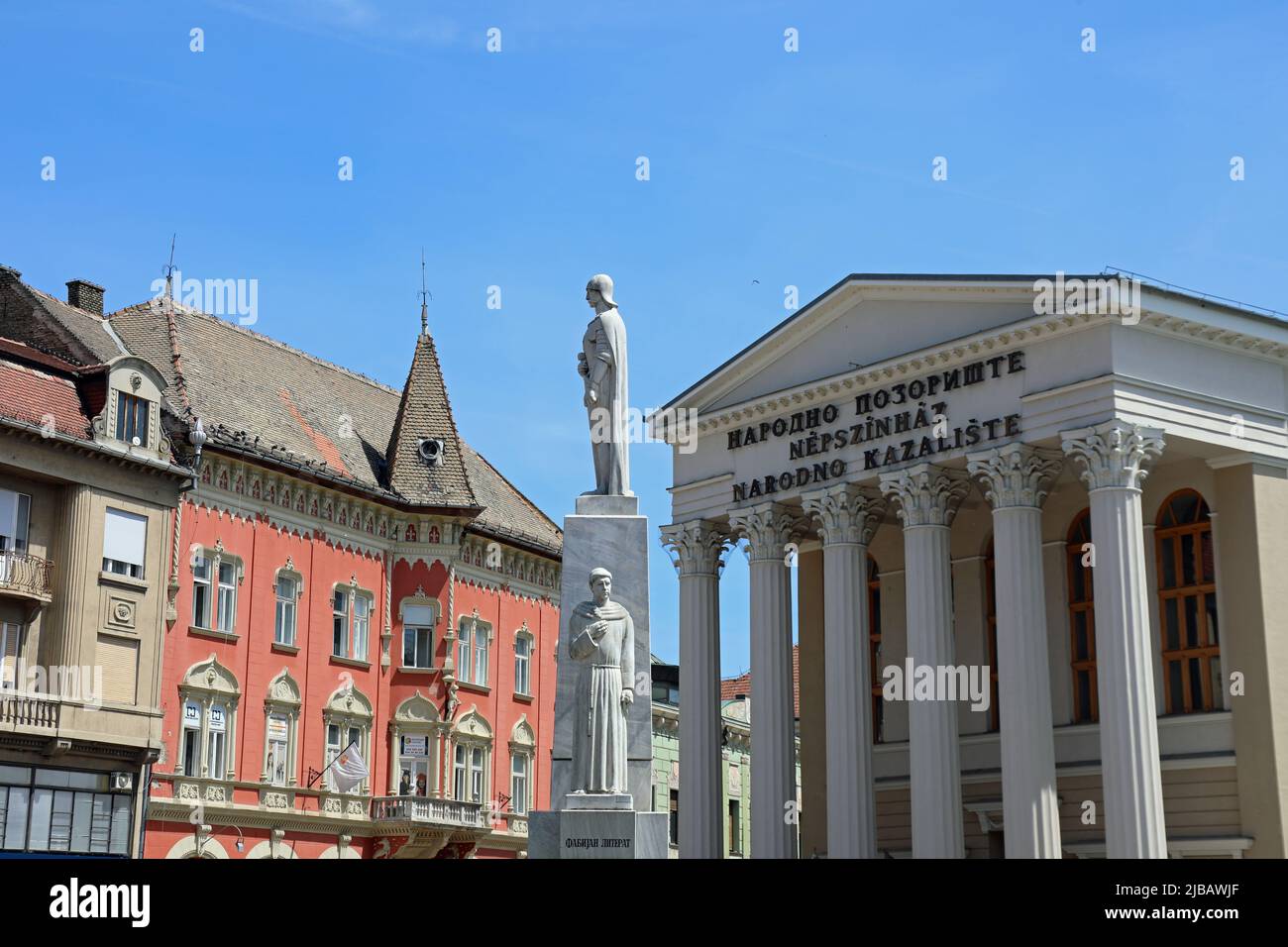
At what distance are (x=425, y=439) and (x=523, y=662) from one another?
863 cm

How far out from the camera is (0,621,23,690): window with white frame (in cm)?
3997

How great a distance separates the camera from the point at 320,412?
184 ft

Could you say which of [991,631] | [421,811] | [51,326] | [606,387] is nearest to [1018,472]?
[991,631]

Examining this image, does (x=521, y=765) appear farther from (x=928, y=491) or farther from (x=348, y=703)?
(x=928, y=491)

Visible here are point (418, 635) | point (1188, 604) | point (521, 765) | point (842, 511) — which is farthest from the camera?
point (521, 765)

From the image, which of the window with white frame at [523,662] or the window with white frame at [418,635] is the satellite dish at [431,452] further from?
the window with white frame at [523,662]

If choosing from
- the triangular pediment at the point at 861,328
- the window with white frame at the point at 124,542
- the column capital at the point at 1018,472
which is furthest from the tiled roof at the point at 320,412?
the column capital at the point at 1018,472

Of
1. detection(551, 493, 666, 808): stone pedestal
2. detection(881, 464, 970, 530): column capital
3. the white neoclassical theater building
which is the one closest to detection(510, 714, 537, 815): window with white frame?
the white neoclassical theater building

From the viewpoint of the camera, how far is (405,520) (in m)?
54.2

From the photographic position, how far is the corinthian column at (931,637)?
124 ft

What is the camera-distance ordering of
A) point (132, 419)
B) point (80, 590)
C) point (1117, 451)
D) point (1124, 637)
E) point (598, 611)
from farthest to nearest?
point (132, 419) → point (80, 590) → point (1117, 451) → point (1124, 637) → point (598, 611)

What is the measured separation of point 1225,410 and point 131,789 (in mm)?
28168
